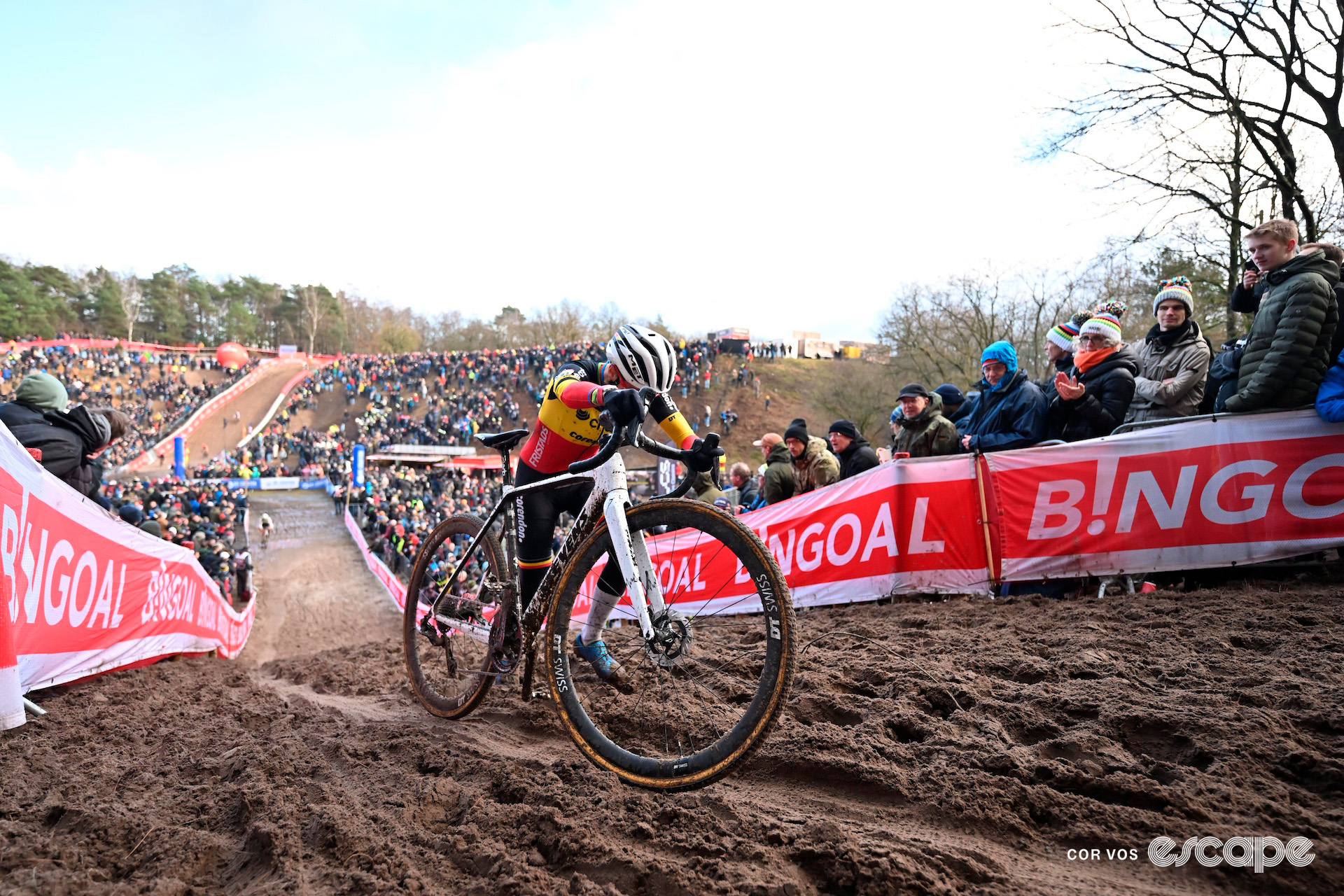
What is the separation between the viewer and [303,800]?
2822 mm

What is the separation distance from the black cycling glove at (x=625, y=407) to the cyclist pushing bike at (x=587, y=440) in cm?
2

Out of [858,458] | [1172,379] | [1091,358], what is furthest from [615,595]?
[1172,379]

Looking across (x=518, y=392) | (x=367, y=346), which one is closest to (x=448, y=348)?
(x=367, y=346)

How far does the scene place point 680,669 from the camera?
3.16 meters

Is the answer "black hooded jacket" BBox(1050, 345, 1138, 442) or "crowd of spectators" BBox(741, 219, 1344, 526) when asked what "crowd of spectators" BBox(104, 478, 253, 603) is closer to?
"crowd of spectators" BBox(741, 219, 1344, 526)

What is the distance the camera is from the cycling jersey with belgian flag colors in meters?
3.59

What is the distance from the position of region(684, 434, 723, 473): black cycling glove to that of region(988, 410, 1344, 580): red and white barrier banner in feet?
13.5

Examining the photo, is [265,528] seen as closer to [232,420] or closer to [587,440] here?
[587,440]

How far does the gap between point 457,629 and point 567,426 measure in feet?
4.71

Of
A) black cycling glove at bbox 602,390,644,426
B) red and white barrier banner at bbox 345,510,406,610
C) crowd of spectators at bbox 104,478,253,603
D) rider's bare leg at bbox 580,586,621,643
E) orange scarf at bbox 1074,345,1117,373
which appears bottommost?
red and white barrier banner at bbox 345,510,406,610

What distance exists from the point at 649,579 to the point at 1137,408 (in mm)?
5561

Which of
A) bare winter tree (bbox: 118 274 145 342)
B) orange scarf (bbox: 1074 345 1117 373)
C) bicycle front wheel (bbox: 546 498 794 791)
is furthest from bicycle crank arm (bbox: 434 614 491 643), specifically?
bare winter tree (bbox: 118 274 145 342)

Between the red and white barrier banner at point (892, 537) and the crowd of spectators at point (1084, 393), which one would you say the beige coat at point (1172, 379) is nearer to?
the crowd of spectators at point (1084, 393)

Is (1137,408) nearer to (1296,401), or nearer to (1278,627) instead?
(1296,401)
